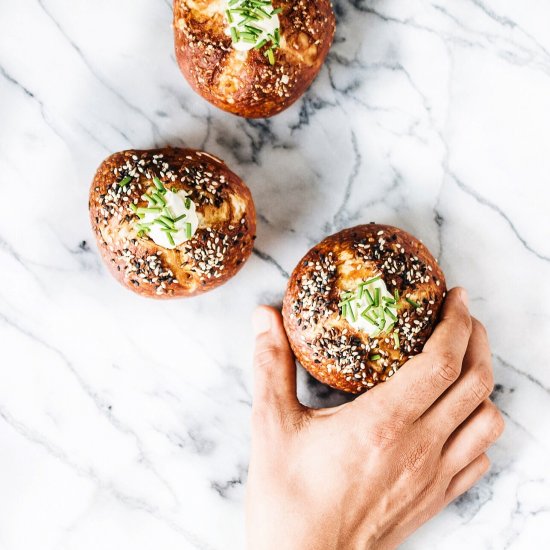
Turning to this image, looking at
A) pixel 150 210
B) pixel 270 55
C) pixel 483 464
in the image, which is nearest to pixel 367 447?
pixel 483 464

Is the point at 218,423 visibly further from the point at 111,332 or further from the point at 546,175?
the point at 546,175

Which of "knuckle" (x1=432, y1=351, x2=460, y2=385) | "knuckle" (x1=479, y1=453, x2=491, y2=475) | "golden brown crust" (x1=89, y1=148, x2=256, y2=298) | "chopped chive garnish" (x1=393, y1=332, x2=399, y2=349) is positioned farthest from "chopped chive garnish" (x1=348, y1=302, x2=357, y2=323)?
"knuckle" (x1=479, y1=453, x2=491, y2=475)

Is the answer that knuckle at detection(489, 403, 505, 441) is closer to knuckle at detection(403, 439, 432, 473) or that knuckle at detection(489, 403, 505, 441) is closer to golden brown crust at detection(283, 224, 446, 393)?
knuckle at detection(403, 439, 432, 473)

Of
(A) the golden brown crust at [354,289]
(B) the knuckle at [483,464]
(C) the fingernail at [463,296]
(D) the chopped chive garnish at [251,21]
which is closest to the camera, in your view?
(D) the chopped chive garnish at [251,21]

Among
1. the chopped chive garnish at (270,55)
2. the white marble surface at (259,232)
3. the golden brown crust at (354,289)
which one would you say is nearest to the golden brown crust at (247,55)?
the chopped chive garnish at (270,55)

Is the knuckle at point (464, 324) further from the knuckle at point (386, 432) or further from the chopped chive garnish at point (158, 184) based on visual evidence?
the chopped chive garnish at point (158, 184)

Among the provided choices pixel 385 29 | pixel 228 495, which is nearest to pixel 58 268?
pixel 228 495

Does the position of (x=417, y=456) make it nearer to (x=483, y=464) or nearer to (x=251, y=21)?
(x=483, y=464)

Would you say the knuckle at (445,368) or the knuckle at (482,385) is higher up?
the knuckle at (445,368)
